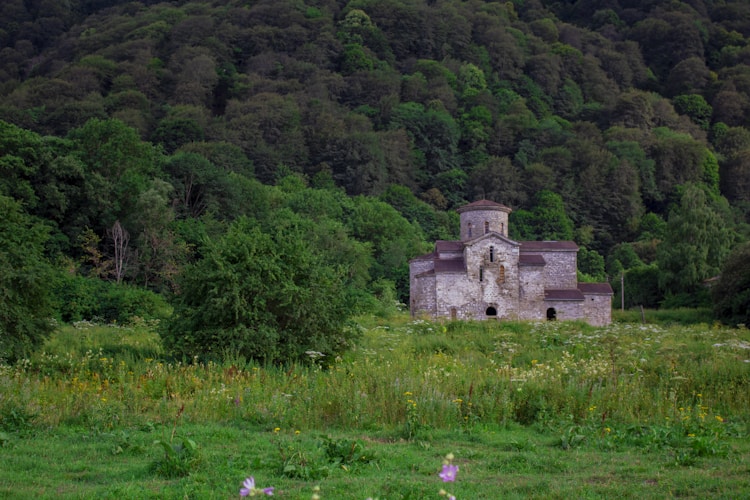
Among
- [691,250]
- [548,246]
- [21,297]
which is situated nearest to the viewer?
[21,297]

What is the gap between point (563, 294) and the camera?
37.4 m

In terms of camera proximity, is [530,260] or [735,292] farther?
[530,260]

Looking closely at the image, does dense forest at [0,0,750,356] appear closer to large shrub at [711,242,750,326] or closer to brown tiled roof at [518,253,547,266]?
large shrub at [711,242,750,326]

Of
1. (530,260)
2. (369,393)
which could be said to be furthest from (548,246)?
(369,393)

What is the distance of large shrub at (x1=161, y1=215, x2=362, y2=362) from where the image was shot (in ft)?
44.0

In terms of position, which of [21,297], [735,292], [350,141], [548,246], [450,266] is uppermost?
[350,141]

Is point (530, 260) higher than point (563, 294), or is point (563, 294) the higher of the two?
point (530, 260)

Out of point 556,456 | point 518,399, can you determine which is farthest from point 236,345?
point 556,456

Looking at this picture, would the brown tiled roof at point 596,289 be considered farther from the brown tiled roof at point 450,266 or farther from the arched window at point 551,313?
the brown tiled roof at point 450,266

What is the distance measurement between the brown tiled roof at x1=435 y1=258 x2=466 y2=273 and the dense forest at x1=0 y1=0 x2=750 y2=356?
14.9 ft

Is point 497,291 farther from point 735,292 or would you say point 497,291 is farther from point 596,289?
point 735,292

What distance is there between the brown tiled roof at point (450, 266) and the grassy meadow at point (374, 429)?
76.3ft

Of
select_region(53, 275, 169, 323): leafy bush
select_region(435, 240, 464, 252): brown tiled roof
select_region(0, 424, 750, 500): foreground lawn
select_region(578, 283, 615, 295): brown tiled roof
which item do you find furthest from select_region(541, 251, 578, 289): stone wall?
select_region(0, 424, 750, 500): foreground lawn

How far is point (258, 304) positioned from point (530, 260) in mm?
25825
